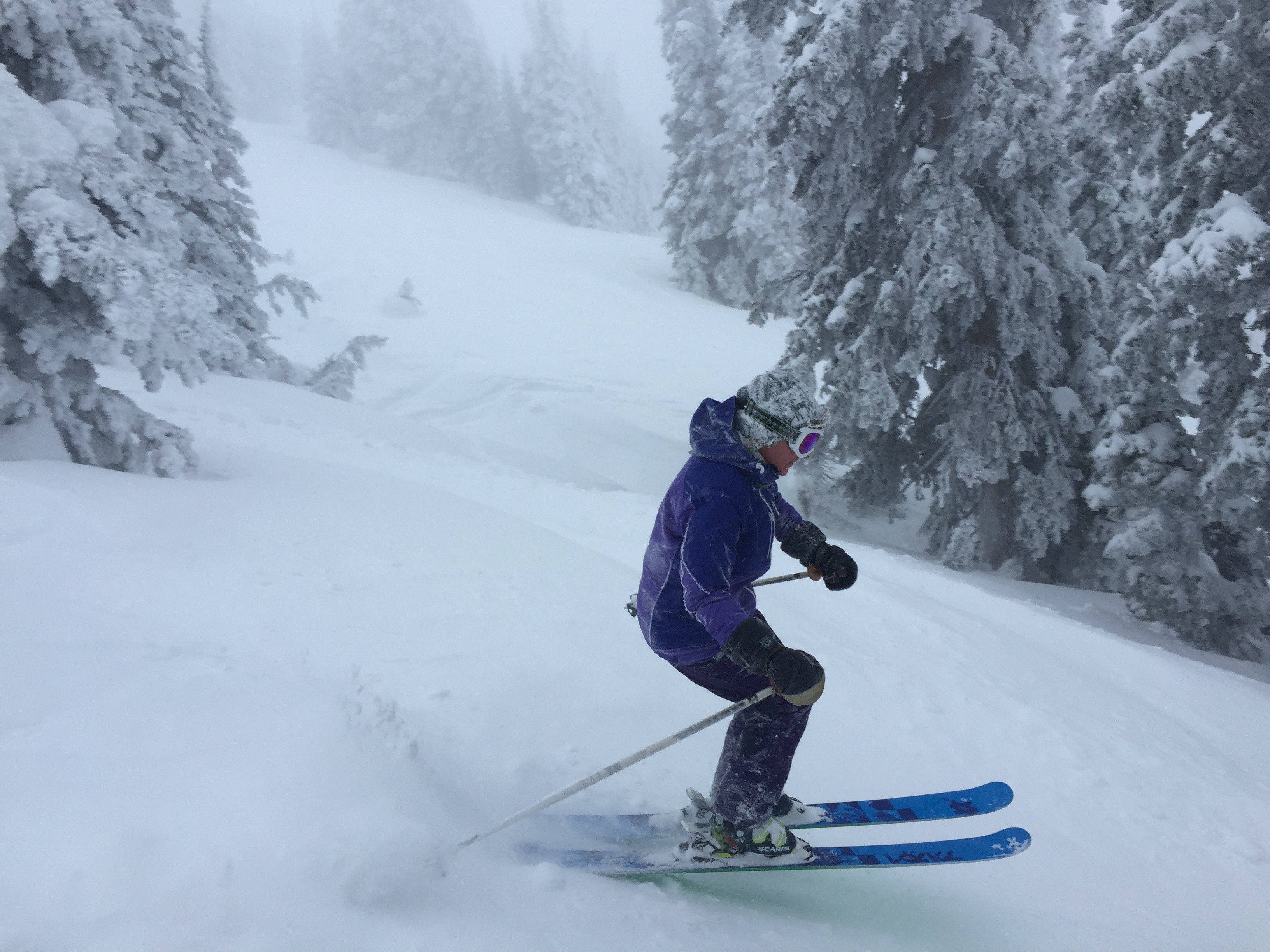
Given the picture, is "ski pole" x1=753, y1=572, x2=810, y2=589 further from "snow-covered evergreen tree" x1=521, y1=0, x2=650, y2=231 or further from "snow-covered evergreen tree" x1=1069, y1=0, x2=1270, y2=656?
"snow-covered evergreen tree" x1=521, y1=0, x2=650, y2=231

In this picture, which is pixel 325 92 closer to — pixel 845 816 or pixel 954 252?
pixel 954 252

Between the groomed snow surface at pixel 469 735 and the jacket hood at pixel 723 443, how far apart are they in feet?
5.92

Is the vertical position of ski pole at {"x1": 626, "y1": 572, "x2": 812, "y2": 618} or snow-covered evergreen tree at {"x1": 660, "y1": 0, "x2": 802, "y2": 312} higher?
snow-covered evergreen tree at {"x1": 660, "y1": 0, "x2": 802, "y2": 312}

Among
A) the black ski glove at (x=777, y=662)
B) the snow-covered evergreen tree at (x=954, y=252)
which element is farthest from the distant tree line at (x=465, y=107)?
the black ski glove at (x=777, y=662)

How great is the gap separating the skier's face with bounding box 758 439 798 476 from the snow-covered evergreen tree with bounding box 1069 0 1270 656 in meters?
7.88

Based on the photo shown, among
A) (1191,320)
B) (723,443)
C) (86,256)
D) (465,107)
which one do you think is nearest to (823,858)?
(723,443)

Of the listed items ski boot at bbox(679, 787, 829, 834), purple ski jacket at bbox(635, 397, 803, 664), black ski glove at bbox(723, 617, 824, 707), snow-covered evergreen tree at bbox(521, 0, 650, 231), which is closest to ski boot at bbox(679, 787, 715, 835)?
ski boot at bbox(679, 787, 829, 834)

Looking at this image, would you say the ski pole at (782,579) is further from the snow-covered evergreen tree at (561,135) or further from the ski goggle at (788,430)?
the snow-covered evergreen tree at (561,135)

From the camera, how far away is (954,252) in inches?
374

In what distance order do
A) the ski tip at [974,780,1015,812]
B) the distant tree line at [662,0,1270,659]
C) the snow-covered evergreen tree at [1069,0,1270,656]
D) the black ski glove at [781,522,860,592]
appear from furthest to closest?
the distant tree line at [662,0,1270,659], the snow-covered evergreen tree at [1069,0,1270,656], the black ski glove at [781,522,860,592], the ski tip at [974,780,1015,812]

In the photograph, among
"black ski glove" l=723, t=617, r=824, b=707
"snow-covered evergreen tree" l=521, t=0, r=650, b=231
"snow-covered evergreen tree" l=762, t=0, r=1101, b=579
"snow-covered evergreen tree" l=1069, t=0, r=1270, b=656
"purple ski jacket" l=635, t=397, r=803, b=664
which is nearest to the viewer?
"black ski glove" l=723, t=617, r=824, b=707

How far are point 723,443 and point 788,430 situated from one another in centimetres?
27

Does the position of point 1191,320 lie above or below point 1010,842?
above

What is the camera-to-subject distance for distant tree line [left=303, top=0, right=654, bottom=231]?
154 ft
